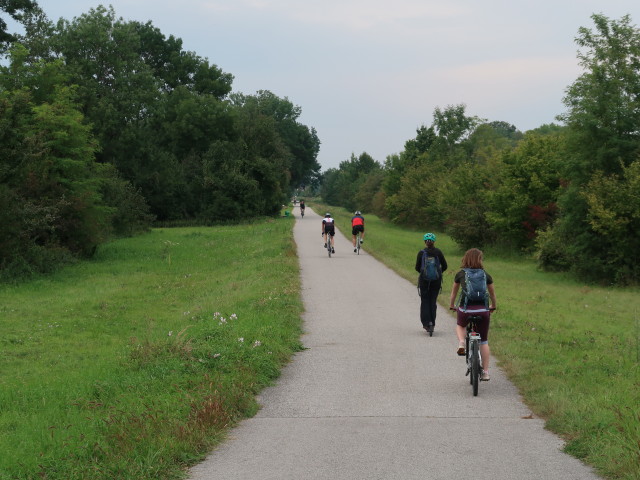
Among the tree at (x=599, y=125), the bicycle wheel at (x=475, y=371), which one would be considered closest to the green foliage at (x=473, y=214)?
the tree at (x=599, y=125)

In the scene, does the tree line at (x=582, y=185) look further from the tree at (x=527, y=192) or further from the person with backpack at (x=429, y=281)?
the person with backpack at (x=429, y=281)

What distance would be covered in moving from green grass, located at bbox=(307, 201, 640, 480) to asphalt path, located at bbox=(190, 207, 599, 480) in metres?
0.24

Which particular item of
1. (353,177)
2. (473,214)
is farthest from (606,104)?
(353,177)

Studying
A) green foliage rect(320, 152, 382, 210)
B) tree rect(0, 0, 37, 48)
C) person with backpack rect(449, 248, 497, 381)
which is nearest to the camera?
person with backpack rect(449, 248, 497, 381)

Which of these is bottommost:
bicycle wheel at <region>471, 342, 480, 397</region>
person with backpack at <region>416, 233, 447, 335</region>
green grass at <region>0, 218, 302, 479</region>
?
green grass at <region>0, 218, 302, 479</region>

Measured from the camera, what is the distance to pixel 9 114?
27.1 metres

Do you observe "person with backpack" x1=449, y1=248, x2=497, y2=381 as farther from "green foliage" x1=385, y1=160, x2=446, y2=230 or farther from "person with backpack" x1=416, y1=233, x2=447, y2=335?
"green foliage" x1=385, y1=160, x2=446, y2=230

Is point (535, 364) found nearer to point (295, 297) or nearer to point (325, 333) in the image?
point (325, 333)

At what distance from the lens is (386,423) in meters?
7.09

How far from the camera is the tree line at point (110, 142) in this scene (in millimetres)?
27469

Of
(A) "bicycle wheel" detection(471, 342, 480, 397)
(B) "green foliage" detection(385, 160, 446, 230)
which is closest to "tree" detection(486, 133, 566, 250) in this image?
(B) "green foliage" detection(385, 160, 446, 230)

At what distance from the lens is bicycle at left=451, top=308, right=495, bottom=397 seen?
8.37 meters

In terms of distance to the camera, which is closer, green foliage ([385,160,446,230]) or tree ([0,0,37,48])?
tree ([0,0,37,48])

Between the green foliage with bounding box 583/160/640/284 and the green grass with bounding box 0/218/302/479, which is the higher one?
the green foliage with bounding box 583/160/640/284
